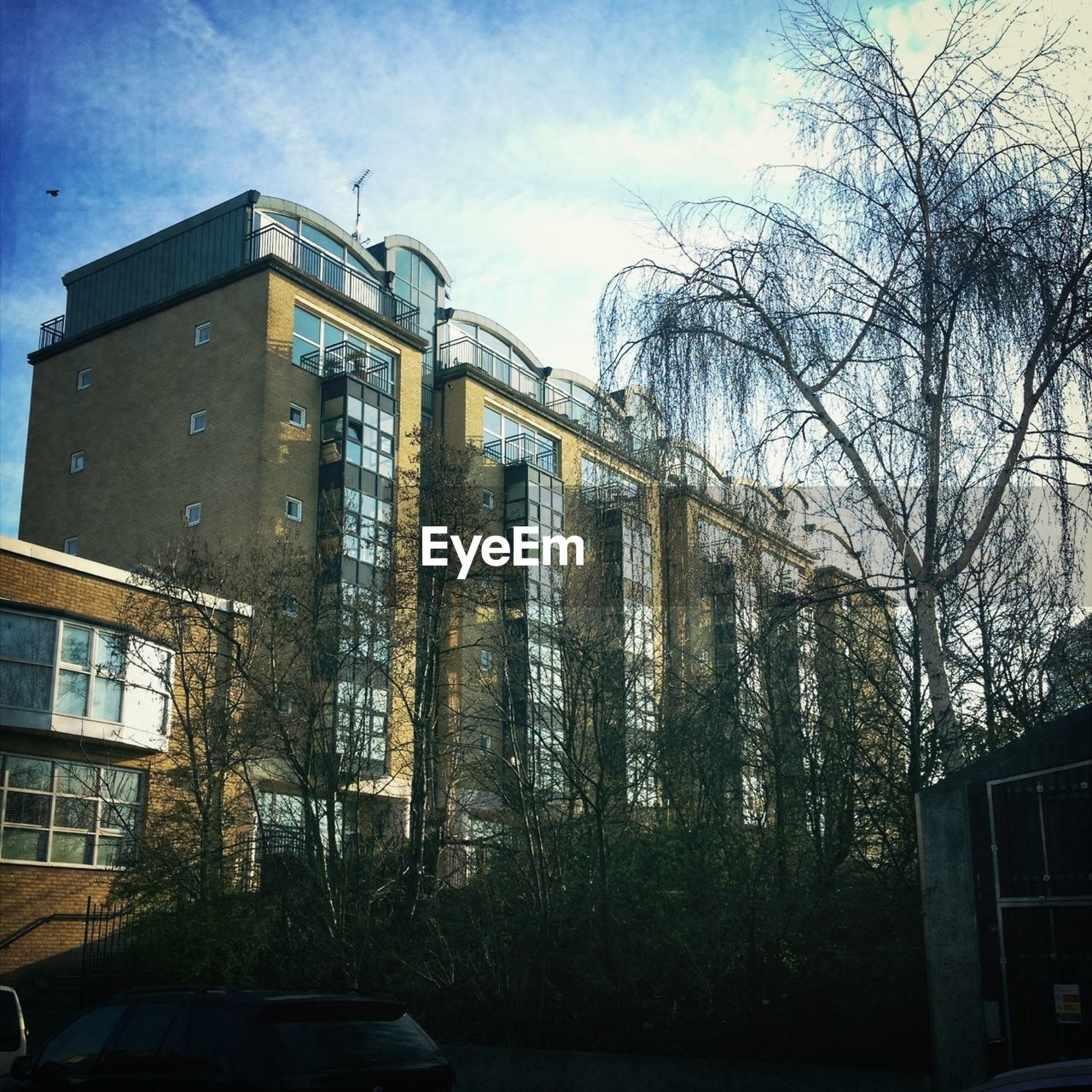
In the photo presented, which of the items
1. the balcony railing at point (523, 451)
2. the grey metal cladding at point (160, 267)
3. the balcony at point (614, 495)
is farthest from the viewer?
the balcony railing at point (523, 451)

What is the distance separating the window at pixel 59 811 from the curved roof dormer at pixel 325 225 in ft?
66.5

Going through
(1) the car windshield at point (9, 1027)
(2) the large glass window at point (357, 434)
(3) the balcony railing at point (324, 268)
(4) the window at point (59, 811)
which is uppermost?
(3) the balcony railing at point (324, 268)

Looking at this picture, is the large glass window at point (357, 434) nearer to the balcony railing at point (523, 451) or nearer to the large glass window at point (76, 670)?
the balcony railing at point (523, 451)

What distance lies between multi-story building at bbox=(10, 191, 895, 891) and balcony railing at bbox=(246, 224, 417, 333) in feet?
0.28

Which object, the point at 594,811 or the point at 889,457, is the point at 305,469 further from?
the point at 889,457

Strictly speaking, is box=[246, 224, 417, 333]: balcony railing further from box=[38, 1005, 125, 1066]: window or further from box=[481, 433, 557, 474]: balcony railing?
box=[38, 1005, 125, 1066]: window

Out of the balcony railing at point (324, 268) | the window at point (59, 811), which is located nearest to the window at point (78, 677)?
the window at point (59, 811)

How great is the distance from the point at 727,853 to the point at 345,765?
7.42m

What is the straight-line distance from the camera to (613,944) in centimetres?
1220

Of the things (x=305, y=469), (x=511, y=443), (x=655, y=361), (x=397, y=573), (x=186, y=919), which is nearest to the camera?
(x=655, y=361)

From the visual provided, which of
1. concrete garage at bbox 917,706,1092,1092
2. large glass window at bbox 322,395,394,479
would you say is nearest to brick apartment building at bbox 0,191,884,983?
large glass window at bbox 322,395,394,479

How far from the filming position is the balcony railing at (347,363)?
37.3 meters

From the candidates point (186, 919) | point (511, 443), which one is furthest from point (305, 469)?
→ point (186, 919)

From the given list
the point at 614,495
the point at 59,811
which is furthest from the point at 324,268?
the point at 614,495
